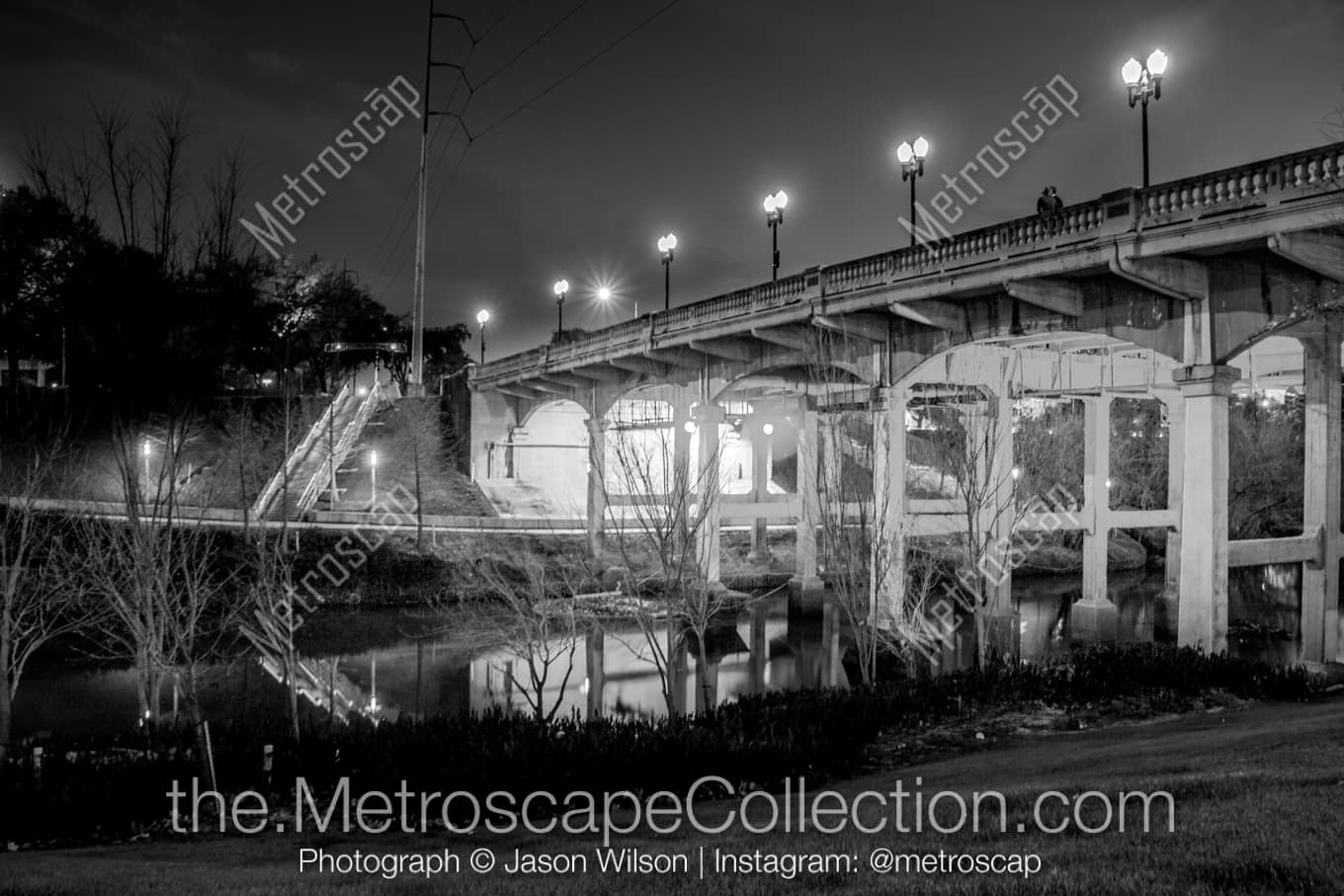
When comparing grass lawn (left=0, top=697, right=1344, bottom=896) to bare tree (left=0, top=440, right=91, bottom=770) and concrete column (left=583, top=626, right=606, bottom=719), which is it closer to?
bare tree (left=0, top=440, right=91, bottom=770)

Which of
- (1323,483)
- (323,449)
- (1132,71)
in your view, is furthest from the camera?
(323,449)

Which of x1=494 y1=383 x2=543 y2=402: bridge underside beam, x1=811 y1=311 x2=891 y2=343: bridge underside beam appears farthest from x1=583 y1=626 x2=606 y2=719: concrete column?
x1=494 y1=383 x2=543 y2=402: bridge underside beam

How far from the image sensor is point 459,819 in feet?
35.7

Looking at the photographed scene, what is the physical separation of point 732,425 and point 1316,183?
41305 millimetres

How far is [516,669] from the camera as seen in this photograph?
27.1m

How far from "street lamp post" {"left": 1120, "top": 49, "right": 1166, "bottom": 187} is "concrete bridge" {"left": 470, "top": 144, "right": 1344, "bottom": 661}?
1.70 meters

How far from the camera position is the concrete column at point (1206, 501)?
59.6 feet

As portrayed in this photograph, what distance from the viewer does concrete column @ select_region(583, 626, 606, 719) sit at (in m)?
24.5

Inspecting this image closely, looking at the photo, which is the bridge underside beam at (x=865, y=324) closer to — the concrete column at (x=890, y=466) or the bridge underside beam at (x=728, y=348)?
the concrete column at (x=890, y=466)

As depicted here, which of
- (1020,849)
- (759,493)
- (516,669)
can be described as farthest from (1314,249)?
(759,493)

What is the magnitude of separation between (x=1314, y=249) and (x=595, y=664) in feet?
66.6

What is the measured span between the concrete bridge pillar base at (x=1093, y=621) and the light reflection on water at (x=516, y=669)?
2.31 ft

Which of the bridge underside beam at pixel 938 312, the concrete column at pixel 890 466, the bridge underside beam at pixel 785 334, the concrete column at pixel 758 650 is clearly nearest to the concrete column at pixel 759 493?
the concrete column at pixel 758 650

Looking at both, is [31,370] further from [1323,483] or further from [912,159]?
[1323,483]
